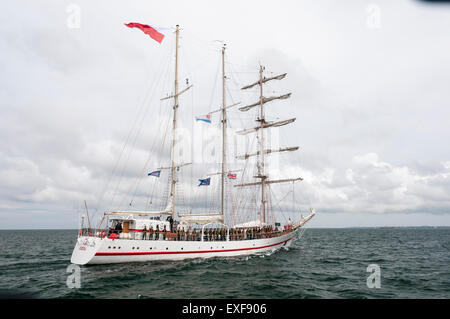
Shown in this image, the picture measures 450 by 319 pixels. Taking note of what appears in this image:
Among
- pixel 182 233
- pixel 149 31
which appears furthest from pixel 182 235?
pixel 149 31

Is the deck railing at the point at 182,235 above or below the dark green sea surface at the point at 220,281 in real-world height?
above

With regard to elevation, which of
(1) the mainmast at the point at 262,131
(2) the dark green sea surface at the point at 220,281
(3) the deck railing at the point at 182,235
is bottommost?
(2) the dark green sea surface at the point at 220,281

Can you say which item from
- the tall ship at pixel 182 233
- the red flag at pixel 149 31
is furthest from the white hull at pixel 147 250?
the red flag at pixel 149 31

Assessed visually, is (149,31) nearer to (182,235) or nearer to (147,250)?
(182,235)

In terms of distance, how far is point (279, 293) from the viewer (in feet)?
54.9

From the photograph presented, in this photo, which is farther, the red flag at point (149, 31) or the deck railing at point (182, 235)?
the red flag at point (149, 31)

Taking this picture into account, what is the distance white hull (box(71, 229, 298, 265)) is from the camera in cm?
2461

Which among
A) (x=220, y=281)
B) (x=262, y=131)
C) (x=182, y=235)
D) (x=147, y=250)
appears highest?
(x=262, y=131)

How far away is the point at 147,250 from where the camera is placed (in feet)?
87.9

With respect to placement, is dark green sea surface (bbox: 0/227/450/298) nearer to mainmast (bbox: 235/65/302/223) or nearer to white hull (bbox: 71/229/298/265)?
white hull (bbox: 71/229/298/265)

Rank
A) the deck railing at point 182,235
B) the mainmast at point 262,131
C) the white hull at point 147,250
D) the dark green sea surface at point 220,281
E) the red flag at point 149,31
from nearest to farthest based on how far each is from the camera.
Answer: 1. the dark green sea surface at point 220,281
2. the white hull at point 147,250
3. the deck railing at point 182,235
4. the red flag at point 149,31
5. the mainmast at point 262,131

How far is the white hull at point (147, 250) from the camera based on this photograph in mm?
24609

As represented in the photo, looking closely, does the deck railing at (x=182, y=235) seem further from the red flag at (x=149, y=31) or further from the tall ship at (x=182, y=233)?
the red flag at (x=149, y=31)

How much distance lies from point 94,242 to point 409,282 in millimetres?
26836
